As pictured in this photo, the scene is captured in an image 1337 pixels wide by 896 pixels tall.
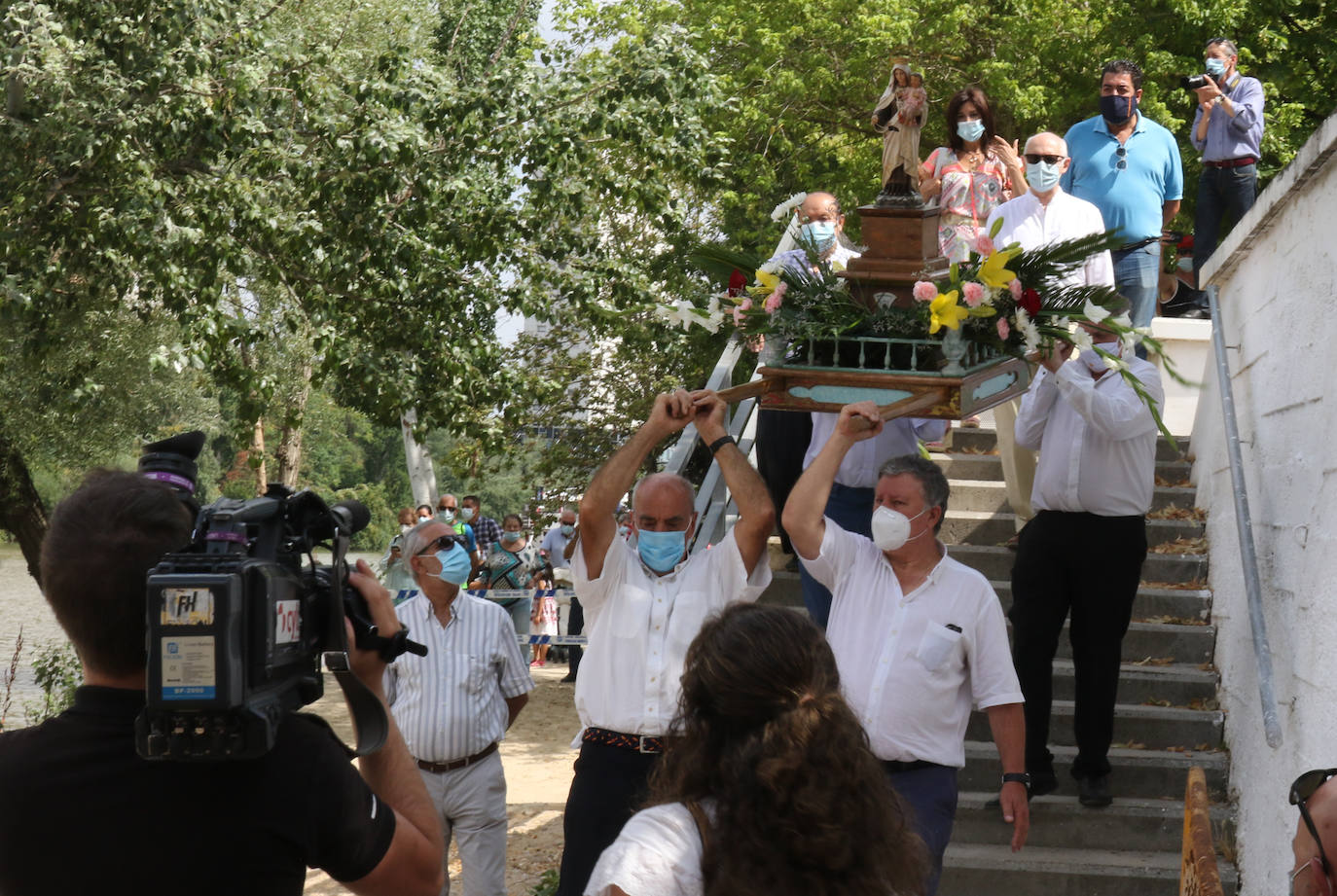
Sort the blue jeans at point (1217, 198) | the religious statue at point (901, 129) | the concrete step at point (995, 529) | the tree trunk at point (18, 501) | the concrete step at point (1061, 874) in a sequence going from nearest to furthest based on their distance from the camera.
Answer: the religious statue at point (901, 129) < the concrete step at point (1061, 874) < the concrete step at point (995, 529) < the blue jeans at point (1217, 198) < the tree trunk at point (18, 501)

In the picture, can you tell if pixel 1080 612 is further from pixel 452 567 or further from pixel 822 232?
pixel 452 567

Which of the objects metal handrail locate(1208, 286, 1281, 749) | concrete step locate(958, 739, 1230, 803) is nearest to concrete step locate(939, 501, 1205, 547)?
metal handrail locate(1208, 286, 1281, 749)

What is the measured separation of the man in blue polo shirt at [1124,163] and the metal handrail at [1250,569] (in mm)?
2107

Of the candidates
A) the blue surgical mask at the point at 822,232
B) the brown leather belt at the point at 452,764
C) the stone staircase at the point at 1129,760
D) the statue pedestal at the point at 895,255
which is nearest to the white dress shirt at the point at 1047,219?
the blue surgical mask at the point at 822,232

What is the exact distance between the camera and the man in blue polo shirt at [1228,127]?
9.99m

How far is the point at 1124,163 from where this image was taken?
30.1 feet

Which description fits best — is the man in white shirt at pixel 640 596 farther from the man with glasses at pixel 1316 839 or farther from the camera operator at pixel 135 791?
the man with glasses at pixel 1316 839

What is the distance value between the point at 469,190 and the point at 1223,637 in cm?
741

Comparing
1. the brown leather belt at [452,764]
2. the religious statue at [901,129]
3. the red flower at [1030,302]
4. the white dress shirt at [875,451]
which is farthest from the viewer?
the brown leather belt at [452,764]

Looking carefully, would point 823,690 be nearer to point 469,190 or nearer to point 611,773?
point 611,773

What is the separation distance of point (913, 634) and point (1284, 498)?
1927 millimetres

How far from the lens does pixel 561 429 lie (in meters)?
25.0

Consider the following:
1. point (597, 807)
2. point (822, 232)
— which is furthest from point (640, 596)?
point (822, 232)

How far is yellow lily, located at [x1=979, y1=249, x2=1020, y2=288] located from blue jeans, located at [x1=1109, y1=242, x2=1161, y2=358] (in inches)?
159
